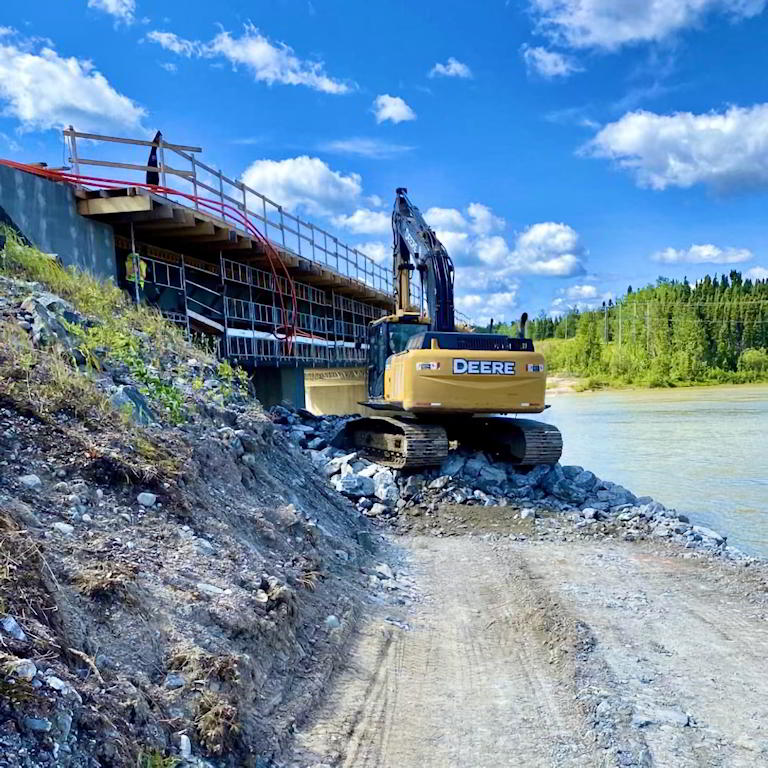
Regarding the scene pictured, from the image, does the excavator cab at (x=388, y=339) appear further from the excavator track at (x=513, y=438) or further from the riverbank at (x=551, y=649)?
the riverbank at (x=551, y=649)

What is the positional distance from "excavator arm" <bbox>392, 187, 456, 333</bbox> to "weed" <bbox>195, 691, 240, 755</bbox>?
31.1 feet

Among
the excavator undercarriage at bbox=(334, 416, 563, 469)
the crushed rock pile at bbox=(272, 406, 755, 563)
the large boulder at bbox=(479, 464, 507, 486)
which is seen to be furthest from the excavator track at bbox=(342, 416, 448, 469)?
the large boulder at bbox=(479, 464, 507, 486)

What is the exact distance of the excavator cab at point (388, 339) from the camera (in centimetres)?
1177

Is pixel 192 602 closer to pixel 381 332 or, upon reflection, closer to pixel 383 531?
pixel 383 531

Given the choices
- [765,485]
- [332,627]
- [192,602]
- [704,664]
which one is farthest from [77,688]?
[765,485]

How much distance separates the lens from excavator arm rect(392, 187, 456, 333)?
38.5 ft

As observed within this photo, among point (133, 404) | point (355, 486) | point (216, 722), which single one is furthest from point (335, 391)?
point (216, 722)

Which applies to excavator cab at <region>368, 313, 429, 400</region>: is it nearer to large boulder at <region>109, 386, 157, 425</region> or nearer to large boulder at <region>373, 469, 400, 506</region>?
large boulder at <region>373, 469, 400, 506</region>

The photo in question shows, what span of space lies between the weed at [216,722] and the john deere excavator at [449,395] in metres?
6.78

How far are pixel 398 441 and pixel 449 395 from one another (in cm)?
131

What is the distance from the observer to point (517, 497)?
29.9 ft

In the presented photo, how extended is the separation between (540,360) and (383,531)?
155 inches

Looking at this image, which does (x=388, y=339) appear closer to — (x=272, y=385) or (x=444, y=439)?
(x=444, y=439)

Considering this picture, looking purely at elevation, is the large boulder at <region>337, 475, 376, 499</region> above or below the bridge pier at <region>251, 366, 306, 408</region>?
below
